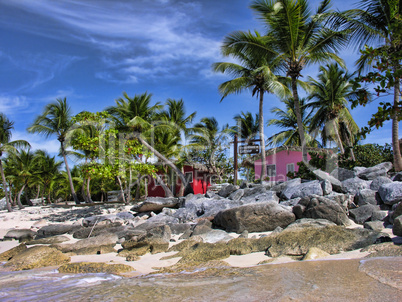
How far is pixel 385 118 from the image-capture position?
298 cm

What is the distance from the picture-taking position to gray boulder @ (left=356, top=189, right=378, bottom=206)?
7.85m

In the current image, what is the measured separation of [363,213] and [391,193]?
983 mm

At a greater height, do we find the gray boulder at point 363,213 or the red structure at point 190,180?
the red structure at point 190,180

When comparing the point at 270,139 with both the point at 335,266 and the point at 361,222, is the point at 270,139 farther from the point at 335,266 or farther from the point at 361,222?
the point at 335,266

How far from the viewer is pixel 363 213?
701cm

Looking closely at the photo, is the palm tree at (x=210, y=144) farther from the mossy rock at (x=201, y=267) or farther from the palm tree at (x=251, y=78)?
the mossy rock at (x=201, y=267)

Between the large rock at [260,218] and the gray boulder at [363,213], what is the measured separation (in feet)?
4.81

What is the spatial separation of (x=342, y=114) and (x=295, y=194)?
47.9ft

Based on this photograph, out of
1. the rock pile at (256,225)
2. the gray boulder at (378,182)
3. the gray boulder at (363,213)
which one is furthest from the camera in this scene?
the gray boulder at (378,182)

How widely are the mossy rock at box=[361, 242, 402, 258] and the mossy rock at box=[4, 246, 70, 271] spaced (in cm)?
485

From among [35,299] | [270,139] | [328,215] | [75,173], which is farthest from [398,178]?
[75,173]

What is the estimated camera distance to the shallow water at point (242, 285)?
254cm

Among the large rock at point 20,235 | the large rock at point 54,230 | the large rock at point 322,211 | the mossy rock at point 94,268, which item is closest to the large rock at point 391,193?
the large rock at point 322,211

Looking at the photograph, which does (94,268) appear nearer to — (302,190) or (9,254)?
(9,254)
